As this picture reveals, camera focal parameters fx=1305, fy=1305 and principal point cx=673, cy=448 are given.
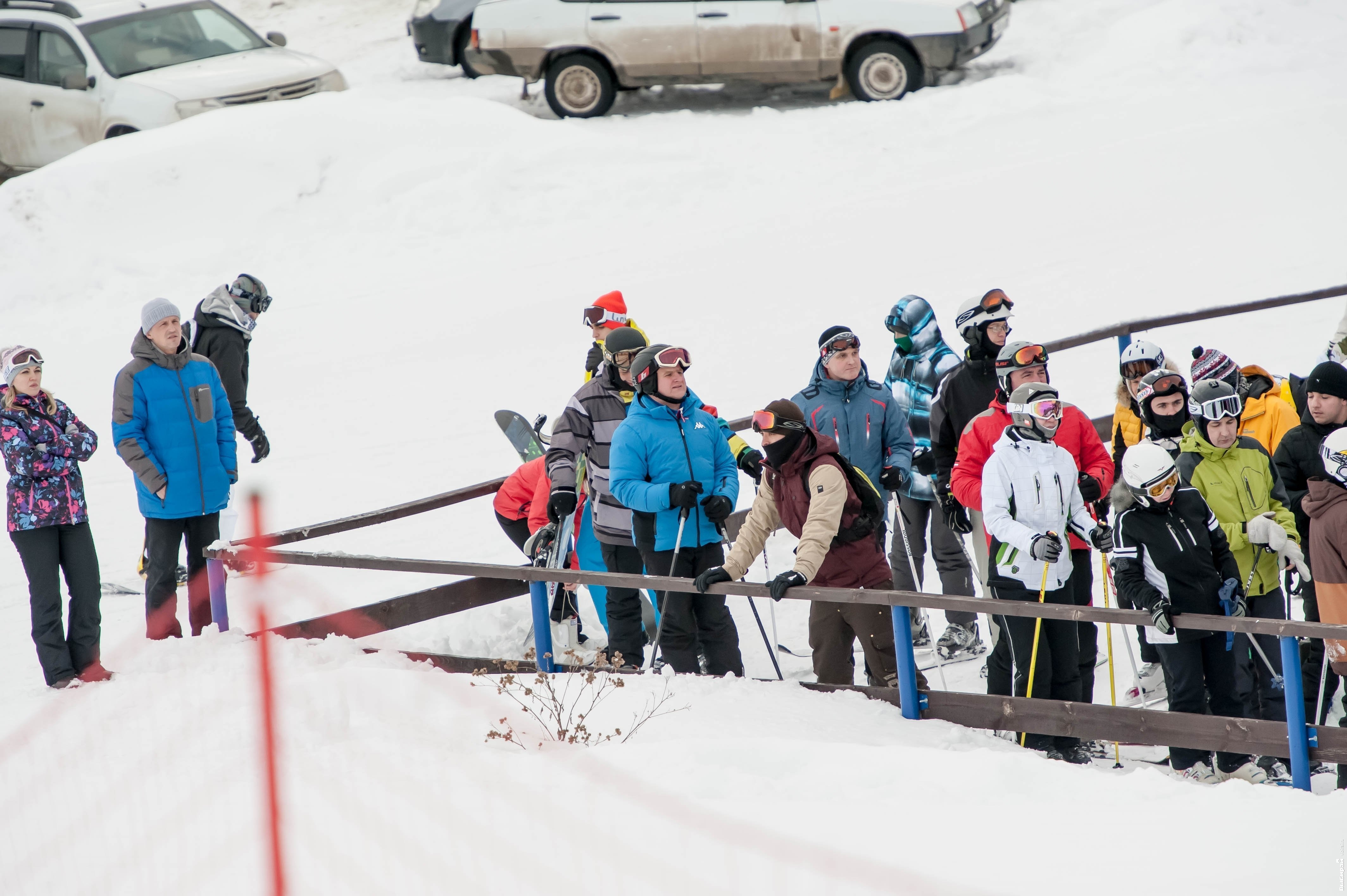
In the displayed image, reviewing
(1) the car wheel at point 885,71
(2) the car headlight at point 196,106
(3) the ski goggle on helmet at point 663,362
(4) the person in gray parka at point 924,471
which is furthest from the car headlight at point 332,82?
(3) the ski goggle on helmet at point 663,362

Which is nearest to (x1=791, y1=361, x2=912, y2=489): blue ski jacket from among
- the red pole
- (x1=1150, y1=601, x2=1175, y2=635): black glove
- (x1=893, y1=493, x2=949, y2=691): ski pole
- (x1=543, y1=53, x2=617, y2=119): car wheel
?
(x1=893, y1=493, x2=949, y2=691): ski pole

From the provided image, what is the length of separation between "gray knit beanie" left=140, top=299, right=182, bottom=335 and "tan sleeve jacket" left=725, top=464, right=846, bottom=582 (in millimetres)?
3227

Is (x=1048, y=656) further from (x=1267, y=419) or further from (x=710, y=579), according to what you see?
(x=1267, y=419)

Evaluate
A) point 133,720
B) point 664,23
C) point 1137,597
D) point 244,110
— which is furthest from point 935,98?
point 133,720

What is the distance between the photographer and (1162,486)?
512 cm

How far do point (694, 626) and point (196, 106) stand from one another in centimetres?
1076

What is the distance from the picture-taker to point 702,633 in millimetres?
5992

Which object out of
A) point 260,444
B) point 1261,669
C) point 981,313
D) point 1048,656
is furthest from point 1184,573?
point 260,444

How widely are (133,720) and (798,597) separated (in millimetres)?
2978

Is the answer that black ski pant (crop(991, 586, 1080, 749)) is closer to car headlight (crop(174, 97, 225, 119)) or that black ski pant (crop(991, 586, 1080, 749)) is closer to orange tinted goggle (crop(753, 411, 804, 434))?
orange tinted goggle (crop(753, 411, 804, 434))

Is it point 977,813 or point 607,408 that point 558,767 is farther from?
point 607,408

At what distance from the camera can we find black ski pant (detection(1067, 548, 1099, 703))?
18.3 ft

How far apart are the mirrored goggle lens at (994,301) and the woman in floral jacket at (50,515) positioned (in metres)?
4.50

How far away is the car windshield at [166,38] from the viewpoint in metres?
14.5
